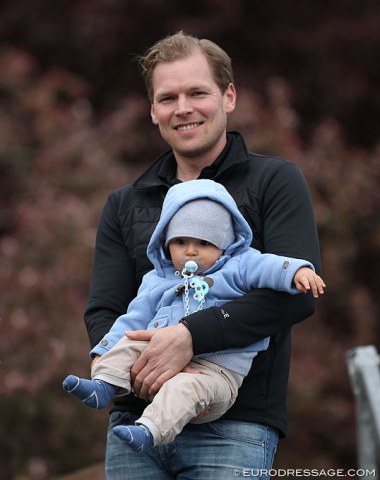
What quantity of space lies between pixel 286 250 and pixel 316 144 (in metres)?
5.45

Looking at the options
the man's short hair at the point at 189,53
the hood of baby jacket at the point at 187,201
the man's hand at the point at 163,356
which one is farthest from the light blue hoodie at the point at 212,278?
the man's short hair at the point at 189,53

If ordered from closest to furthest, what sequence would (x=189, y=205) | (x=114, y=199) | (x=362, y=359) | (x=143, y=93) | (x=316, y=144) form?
1. (x=189, y=205)
2. (x=114, y=199)
3. (x=362, y=359)
4. (x=316, y=144)
5. (x=143, y=93)

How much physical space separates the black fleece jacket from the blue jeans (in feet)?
0.17

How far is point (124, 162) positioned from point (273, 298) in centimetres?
623

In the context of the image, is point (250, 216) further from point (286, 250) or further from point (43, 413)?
point (43, 413)

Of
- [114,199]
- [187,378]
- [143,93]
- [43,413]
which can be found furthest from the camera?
[143,93]

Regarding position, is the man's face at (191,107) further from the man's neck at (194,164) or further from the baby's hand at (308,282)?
the baby's hand at (308,282)

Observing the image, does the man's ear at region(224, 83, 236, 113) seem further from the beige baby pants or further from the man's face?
the beige baby pants

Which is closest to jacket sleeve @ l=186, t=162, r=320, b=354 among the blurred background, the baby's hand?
the baby's hand

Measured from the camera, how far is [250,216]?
331cm

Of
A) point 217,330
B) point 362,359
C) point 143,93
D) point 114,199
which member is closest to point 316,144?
point 143,93

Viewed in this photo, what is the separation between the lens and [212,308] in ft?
10.1

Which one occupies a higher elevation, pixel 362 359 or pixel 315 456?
pixel 362 359

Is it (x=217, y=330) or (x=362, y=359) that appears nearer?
(x=217, y=330)
